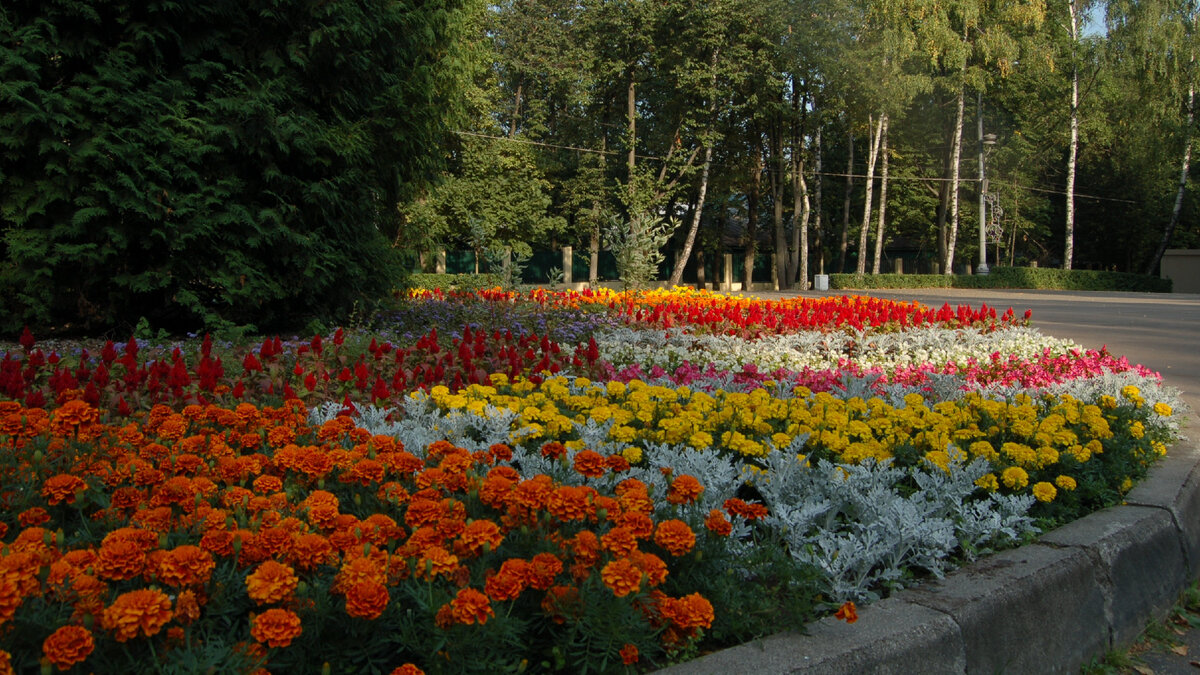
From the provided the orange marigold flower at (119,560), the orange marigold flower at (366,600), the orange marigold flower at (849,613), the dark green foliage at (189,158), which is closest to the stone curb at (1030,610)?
the orange marigold flower at (849,613)

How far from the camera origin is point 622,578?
1.94 metres

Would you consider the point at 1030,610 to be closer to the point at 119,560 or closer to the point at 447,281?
the point at 119,560

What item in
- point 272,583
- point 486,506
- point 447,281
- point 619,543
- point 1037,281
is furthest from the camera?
point 1037,281

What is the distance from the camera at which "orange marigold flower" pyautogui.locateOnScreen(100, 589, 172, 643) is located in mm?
1669

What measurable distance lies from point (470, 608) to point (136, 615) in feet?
2.16

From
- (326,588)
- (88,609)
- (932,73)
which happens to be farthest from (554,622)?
(932,73)

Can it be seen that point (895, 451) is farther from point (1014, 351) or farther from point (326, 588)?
point (1014, 351)

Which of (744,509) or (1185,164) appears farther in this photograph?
(1185,164)

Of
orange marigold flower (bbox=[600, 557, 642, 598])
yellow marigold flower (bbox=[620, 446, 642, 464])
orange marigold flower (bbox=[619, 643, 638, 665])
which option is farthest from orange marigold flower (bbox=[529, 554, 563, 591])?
yellow marigold flower (bbox=[620, 446, 642, 464])

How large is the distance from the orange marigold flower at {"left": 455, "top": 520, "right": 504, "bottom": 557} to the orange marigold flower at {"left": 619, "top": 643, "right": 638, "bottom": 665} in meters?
0.40

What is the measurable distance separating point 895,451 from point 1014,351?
523 centimetres

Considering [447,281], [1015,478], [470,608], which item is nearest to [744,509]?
[470,608]

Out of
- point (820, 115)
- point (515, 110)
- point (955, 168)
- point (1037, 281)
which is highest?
point (515, 110)

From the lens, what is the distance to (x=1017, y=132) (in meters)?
38.5
